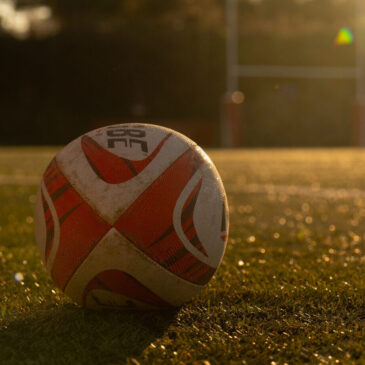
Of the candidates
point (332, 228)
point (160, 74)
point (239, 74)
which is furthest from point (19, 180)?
point (160, 74)

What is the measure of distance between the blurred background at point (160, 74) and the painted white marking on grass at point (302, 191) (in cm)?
1361

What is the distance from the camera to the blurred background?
71.6 ft

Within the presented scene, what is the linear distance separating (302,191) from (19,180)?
3753 mm

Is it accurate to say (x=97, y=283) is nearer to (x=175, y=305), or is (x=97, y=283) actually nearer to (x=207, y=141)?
(x=175, y=305)

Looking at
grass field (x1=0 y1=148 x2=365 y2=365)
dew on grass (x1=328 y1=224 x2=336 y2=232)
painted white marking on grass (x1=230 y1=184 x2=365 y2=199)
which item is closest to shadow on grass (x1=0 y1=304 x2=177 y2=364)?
grass field (x1=0 y1=148 x2=365 y2=365)

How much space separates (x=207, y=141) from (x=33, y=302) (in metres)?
18.7

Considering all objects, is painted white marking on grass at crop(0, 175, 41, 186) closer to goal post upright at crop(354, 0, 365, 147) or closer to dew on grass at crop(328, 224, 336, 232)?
dew on grass at crop(328, 224, 336, 232)

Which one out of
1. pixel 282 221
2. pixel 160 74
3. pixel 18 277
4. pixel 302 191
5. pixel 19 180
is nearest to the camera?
pixel 18 277

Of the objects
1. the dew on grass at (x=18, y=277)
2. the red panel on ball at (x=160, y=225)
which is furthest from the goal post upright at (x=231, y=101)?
the red panel on ball at (x=160, y=225)

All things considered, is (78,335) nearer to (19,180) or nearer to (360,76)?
(19,180)

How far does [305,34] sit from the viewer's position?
2323cm

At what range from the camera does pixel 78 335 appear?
6.73 ft

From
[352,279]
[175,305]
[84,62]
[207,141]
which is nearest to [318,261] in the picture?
[352,279]

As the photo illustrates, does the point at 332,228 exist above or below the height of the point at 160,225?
below
